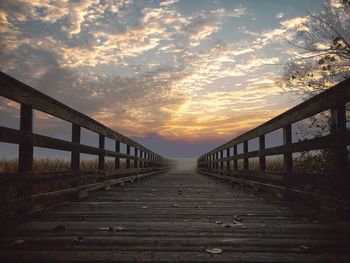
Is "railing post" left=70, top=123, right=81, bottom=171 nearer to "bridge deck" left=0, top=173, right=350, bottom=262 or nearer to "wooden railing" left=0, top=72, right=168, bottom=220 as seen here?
"wooden railing" left=0, top=72, right=168, bottom=220

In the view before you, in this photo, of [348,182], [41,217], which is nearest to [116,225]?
[41,217]

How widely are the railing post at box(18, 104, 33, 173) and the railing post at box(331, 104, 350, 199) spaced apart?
345 cm

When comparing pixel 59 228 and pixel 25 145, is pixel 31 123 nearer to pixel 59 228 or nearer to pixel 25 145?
pixel 25 145

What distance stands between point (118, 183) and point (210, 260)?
287 inches

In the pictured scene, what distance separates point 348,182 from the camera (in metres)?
3.50

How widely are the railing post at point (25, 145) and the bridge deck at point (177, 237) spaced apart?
616 mm

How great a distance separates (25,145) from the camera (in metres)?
3.80

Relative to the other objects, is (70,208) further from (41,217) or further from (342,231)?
(342,231)

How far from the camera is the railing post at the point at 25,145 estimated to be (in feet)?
12.4

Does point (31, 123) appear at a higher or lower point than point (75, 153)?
higher

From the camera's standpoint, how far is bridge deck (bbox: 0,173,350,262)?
2447 millimetres

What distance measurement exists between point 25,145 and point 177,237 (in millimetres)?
2033

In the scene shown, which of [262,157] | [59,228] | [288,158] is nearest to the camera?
[59,228]

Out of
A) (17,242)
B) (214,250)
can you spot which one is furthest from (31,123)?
(214,250)
